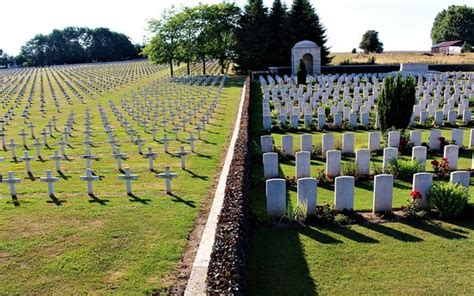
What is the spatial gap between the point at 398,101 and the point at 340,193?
315 inches

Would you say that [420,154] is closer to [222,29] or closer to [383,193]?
[383,193]

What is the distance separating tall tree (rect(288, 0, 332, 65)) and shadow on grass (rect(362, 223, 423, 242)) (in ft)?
138

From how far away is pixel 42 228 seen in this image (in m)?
8.42

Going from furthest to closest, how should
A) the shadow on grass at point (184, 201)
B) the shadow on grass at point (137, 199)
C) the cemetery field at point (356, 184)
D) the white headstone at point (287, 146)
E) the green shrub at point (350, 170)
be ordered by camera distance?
the white headstone at point (287, 146) < the green shrub at point (350, 170) < the shadow on grass at point (137, 199) < the cemetery field at point (356, 184) < the shadow on grass at point (184, 201)

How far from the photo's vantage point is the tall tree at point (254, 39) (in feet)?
160

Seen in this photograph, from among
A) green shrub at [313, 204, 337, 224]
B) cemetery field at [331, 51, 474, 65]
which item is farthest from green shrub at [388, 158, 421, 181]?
cemetery field at [331, 51, 474, 65]

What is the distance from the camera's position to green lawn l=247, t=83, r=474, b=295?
6.18 metres

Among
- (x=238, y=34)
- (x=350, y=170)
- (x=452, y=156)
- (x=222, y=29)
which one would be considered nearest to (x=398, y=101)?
(x=452, y=156)

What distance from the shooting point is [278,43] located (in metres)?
49.7

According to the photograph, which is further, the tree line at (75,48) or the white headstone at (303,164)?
the tree line at (75,48)

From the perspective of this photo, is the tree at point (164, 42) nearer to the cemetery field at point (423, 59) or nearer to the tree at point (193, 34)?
the tree at point (193, 34)

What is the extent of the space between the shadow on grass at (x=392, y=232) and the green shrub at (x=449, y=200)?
1113 mm

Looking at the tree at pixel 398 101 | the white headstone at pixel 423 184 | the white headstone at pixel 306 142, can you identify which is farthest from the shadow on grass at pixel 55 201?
the tree at pixel 398 101

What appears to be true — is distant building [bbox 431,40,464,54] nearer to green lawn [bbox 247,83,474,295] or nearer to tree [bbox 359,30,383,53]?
tree [bbox 359,30,383,53]
